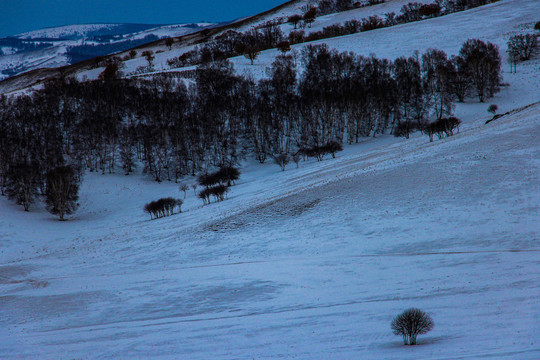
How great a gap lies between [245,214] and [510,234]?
20242 millimetres

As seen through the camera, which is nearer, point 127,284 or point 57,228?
point 127,284

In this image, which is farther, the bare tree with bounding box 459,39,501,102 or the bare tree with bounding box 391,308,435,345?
the bare tree with bounding box 459,39,501,102

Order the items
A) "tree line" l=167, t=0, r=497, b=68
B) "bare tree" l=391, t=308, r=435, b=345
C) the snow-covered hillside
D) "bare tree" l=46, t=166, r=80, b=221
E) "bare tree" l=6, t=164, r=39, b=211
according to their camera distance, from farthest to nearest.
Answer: "tree line" l=167, t=0, r=497, b=68 → "bare tree" l=6, t=164, r=39, b=211 → "bare tree" l=46, t=166, r=80, b=221 → the snow-covered hillside → "bare tree" l=391, t=308, r=435, b=345

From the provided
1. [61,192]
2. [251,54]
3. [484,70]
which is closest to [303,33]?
[251,54]

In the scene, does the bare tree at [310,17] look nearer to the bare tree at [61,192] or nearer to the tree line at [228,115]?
the tree line at [228,115]

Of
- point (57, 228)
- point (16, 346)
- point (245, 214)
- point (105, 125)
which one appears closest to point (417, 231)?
point (245, 214)

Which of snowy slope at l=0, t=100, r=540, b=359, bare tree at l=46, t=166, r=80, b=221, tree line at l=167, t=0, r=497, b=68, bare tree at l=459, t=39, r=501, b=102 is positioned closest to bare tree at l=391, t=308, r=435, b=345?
snowy slope at l=0, t=100, r=540, b=359

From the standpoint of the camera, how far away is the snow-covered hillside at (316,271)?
46.1 feet

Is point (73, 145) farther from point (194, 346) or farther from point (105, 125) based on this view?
point (194, 346)

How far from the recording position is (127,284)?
80.4 ft

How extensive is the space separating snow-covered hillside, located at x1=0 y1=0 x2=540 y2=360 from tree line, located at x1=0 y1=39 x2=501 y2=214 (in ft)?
102

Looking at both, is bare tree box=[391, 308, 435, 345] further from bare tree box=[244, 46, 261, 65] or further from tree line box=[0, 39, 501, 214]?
bare tree box=[244, 46, 261, 65]

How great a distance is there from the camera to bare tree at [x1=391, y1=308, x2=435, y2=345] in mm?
12312

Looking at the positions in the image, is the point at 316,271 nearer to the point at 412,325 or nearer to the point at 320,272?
the point at 320,272
